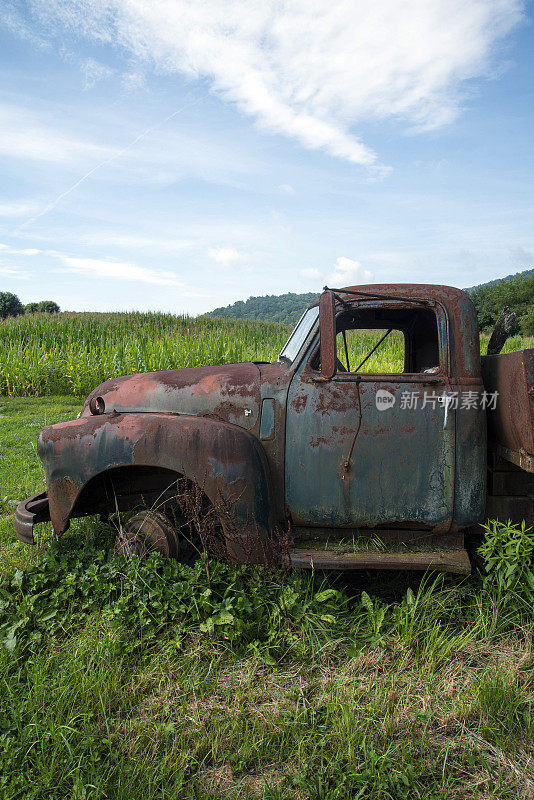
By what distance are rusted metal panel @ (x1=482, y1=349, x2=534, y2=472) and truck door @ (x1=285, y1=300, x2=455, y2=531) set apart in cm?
30

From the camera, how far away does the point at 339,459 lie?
10.3 ft

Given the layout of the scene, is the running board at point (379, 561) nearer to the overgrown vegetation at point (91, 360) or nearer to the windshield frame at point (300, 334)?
the windshield frame at point (300, 334)

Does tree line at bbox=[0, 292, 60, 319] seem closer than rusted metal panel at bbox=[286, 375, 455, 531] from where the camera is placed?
No

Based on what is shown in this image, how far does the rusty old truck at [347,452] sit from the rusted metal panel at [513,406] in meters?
0.01

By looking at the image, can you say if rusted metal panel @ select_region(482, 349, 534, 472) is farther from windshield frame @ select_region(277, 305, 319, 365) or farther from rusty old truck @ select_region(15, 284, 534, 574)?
windshield frame @ select_region(277, 305, 319, 365)

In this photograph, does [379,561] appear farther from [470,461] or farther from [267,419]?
[267,419]

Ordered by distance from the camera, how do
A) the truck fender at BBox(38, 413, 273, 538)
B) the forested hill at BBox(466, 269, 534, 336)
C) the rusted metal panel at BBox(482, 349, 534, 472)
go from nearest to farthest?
the rusted metal panel at BBox(482, 349, 534, 472)
the truck fender at BBox(38, 413, 273, 538)
the forested hill at BBox(466, 269, 534, 336)

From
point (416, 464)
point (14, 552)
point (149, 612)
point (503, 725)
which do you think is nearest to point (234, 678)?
point (149, 612)

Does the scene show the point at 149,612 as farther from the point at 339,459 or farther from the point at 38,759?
the point at 339,459

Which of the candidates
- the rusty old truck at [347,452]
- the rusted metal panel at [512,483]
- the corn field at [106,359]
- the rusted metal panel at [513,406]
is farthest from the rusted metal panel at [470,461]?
the corn field at [106,359]

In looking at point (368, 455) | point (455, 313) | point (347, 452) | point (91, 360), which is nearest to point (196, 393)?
point (347, 452)

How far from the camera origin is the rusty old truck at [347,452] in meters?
3.07

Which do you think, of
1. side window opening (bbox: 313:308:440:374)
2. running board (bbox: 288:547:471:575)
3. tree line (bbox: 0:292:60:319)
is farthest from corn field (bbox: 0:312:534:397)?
tree line (bbox: 0:292:60:319)

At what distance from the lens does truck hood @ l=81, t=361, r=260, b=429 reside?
335 centimetres
